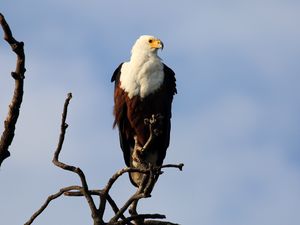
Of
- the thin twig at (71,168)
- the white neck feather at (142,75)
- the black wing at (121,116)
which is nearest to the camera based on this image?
the thin twig at (71,168)

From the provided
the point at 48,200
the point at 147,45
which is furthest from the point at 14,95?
the point at 147,45

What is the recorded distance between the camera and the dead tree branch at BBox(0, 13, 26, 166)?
9.44 feet

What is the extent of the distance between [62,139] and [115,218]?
0.60 metres

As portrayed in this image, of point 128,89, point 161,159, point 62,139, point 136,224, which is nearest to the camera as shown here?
point 62,139

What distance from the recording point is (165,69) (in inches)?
319

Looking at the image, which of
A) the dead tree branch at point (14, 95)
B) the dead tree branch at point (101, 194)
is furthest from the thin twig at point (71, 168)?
the dead tree branch at point (14, 95)

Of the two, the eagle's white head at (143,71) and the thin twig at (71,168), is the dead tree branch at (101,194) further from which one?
the eagle's white head at (143,71)

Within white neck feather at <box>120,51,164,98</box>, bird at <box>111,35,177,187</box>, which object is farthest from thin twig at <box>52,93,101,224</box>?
white neck feather at <box>120,51,164,98</box>

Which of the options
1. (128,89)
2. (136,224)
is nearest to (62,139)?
(136,224)

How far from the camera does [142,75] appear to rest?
7.82 meters

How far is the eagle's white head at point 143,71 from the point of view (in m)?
7.76

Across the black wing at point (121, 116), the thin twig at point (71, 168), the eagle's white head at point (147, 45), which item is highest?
the eagle's white head at point (147, 45)

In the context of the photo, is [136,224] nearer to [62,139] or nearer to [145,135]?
[62,139]

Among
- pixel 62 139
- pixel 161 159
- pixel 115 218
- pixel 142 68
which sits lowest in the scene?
pixel 115 218
